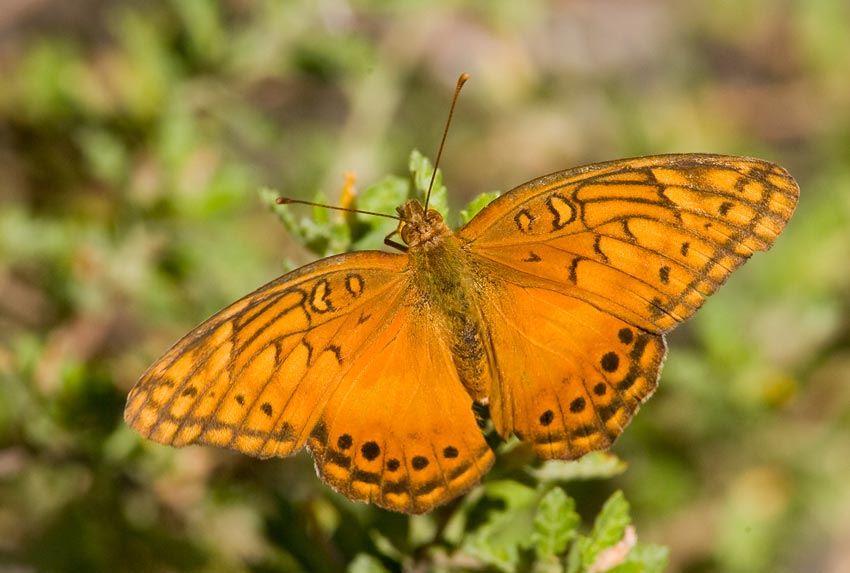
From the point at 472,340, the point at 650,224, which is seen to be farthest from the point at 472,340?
the point at 650,224

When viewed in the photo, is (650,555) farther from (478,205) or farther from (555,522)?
(478,205)

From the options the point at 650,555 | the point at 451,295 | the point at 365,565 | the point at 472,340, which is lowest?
the point at 650,555

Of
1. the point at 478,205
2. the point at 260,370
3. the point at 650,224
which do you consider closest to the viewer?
the point at 260,370

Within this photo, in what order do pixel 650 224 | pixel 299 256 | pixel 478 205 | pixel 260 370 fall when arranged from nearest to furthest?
pixel 260 370, pixel 650 224, pixel 478 205, pixel 299 256

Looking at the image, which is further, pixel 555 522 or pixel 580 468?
pixel 580 468

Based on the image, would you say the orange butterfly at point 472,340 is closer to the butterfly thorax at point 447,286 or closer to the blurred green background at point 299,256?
the butterfly thorax at point 447,286

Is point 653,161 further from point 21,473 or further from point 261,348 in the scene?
point 21,473
